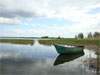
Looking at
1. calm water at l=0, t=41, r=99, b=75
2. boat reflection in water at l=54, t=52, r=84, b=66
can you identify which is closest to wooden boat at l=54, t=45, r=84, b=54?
boat reflection in water at l=54, t=52, r=84, b=66

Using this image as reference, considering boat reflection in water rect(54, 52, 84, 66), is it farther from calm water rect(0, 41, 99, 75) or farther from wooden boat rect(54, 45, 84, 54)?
wooden boat rect(54, 45, 84, 54)

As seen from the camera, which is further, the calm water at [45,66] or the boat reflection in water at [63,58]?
the boat reflection in water at [63,58]

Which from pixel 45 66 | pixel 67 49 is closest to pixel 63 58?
pixel 67 49

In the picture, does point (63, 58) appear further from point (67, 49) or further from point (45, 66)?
A: point (45, 66)

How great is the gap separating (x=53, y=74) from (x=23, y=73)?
2749mm

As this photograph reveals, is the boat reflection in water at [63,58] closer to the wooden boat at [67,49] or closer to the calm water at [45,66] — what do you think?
the calm water at [45,66]

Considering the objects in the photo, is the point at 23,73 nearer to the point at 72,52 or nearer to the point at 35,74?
the point at 35,74

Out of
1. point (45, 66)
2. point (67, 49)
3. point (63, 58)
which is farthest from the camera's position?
point (67, 49)

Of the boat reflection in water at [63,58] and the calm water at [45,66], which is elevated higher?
the calm water at [45,66]

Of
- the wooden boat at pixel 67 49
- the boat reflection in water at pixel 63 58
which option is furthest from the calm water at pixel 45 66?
the wooden boat at pixel 67 49

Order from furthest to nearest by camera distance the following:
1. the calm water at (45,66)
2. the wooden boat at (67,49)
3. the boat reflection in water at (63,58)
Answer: the wooden boat at (67,49) → the boat reflection in water at (63,58) → the calm water at (45,66)

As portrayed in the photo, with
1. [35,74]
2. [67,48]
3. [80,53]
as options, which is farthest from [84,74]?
[80,53]

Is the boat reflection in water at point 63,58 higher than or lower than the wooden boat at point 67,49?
lower

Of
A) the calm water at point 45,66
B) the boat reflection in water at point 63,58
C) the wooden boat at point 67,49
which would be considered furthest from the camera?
the wooden boat at point 67,49
